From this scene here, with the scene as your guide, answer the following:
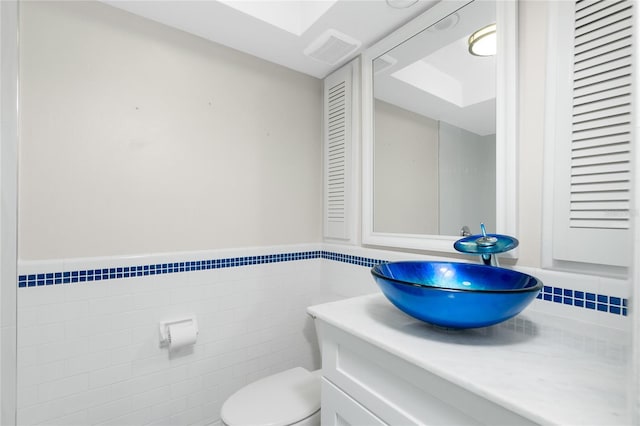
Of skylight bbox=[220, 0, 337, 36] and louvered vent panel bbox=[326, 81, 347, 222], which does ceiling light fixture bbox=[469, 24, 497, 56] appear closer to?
skylight bbox=[220, 0, 337, 36]

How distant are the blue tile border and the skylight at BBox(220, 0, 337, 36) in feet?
4.10

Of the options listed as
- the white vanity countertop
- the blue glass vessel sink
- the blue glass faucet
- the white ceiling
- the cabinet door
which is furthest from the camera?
the white ceiling

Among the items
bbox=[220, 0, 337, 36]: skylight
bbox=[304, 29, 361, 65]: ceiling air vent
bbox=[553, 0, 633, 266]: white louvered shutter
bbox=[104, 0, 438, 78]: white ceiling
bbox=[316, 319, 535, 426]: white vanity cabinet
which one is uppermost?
bbox=[220, 0, 337, 36]: skylight

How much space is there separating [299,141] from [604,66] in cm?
146

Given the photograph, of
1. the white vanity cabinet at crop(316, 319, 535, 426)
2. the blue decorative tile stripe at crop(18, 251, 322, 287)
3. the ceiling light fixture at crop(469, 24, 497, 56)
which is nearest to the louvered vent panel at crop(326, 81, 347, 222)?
the blue decorative tile stripe at crop(18, 251, 322, 287)

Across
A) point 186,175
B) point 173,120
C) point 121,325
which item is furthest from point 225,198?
point 121,325

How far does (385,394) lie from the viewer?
0.77m

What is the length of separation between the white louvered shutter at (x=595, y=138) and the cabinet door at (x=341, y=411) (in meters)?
0.78

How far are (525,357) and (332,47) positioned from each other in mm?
1594

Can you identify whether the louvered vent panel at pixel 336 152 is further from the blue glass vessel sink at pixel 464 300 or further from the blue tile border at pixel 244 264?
the blue glass vessel sink at pixel 464 300

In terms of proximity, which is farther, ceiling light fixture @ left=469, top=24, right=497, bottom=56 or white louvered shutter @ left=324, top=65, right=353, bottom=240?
white louvered shutter @ left=324, top=65, right=353, bottom=240

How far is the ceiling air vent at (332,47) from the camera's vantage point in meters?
1.54

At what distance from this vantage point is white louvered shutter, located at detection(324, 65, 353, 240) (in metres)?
1.83

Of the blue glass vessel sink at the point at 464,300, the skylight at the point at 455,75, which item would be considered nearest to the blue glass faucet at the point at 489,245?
the blue glass vessel sink at the point at 464,300
